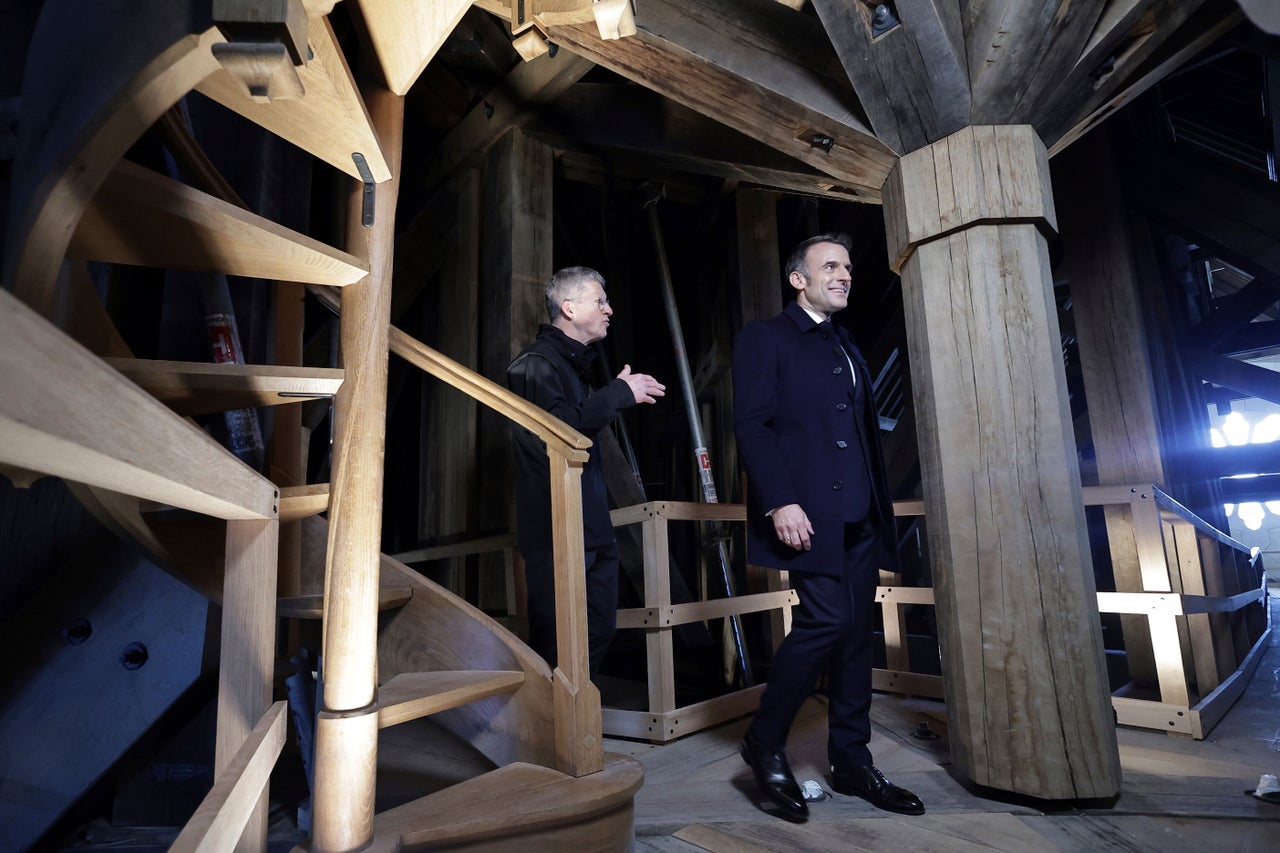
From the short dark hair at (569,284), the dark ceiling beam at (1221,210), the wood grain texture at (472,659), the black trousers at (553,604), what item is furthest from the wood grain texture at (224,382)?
the dark ceiling beam at (1221,210)

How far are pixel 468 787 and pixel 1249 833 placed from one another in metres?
1.58

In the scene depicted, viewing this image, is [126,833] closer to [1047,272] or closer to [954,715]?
[954,715]

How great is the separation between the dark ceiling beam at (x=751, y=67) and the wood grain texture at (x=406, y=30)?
637 mm

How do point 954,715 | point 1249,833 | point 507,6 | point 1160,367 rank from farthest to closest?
point 1160,367
point 954,715
point 507,6
point 1249,833

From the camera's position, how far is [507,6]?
1.64m

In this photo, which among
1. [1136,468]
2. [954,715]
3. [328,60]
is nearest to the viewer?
[328,60]

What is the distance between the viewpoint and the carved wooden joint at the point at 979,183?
186cm

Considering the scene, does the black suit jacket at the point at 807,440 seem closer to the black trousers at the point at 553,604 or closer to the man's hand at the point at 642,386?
the man's hand at the point at 642,386

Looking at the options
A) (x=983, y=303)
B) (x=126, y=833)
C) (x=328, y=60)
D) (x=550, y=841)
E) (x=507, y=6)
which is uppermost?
(x=507, y=6)

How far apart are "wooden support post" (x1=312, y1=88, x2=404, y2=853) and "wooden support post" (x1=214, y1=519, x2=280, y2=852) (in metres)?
0.19

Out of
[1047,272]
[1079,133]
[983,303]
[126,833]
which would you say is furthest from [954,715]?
[126,833]

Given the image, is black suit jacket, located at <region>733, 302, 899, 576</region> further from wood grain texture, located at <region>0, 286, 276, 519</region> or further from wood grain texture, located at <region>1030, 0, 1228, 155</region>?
wood grain texture, located at <region>0, 286, 276, 519</region>

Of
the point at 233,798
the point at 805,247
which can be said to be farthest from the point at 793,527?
the point at 233,798

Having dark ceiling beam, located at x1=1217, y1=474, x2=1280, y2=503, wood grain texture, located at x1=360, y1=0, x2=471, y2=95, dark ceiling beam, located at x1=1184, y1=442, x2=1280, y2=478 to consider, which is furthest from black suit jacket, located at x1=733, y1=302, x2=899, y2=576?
dark ceiling beam, located at x1=1217, y1=474, x2=1280, y2=503
